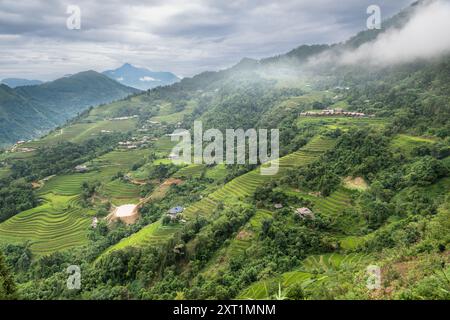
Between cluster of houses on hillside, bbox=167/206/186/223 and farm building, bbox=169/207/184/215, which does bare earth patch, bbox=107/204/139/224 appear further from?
cluster of houses on hillside, bbox=167/206/186/223

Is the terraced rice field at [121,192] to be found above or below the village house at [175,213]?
below

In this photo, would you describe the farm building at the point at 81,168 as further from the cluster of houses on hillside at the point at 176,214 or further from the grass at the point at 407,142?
the grass at the point at 407,142

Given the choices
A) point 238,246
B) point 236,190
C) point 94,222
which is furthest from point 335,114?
point 94,222

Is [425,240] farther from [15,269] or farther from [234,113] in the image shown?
[234,113]

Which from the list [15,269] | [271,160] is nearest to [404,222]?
[271,160]

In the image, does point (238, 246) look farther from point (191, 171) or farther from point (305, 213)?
point (191, 171)

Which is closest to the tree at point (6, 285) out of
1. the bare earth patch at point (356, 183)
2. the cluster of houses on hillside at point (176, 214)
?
the cluster of houses on hillside at point (176, 214)

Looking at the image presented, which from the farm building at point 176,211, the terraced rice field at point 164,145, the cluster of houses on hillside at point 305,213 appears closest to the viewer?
the cluster of houses on hillside at point 305,213
